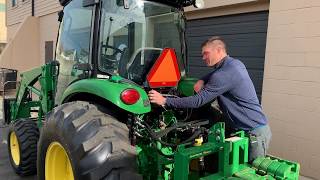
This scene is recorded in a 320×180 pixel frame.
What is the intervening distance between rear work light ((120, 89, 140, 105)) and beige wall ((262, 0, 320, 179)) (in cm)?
327

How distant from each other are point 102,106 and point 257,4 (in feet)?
13.5

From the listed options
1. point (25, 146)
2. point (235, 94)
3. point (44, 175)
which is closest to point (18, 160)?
point (25, 146)

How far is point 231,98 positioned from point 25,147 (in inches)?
120

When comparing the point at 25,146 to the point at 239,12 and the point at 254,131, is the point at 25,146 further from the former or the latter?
the point at 239,12

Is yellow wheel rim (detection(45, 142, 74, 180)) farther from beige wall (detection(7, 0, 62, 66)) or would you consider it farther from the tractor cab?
beige wall (detection(7, 0, 62, 66))

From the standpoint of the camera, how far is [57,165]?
370cm

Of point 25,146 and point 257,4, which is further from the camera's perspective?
point 257,4

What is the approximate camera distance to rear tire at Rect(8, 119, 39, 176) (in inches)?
200

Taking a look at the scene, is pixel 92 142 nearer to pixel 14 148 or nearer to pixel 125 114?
pixel 125 114

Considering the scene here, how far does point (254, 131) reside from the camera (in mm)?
3584

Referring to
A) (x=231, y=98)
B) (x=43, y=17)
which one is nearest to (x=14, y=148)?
(x=231, y=98)

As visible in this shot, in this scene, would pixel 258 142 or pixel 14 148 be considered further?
pixel 14 148

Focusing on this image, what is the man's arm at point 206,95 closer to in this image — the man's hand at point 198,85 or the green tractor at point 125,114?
the green tractor at point 125,114

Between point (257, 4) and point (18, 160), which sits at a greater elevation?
point (257, 4)
